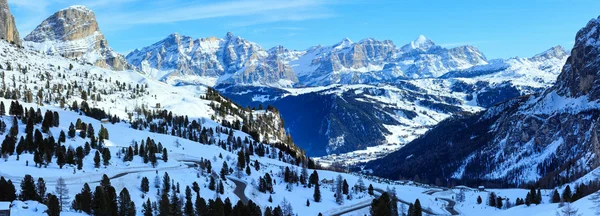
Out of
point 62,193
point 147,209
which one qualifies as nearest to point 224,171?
point 147,209

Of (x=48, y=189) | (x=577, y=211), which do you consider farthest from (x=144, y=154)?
(x=577, y=211)

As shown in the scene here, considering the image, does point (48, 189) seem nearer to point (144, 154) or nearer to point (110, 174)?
point (110, 174)

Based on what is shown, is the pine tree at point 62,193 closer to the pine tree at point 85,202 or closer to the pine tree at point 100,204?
the pine tree at point 85,202

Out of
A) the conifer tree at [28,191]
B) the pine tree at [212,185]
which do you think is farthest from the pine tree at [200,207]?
the conifer tree at [28,191]

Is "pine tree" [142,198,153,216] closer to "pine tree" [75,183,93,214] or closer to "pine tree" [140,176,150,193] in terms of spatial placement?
"pine tree" [75,183,93,214]

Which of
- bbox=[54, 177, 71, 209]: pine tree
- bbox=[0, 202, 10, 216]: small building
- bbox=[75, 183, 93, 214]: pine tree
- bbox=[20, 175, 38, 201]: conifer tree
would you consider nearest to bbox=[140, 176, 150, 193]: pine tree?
bbox=[54, 177, 71, 209]: pine tree

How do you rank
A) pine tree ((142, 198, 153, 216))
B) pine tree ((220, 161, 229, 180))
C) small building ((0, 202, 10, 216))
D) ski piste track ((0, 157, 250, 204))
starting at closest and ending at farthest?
small building ((0, 202, 10, 216)) < pine tree ((142, 198, 153, 216)) < ski piste track ((0, 157, 250, 204)) < pine tree ((220, 161, 229, 180))

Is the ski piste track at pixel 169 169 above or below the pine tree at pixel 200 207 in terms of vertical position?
above

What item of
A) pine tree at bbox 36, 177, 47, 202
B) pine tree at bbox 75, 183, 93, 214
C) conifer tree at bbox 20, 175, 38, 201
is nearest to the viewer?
pine tree at bbox 75, 183, 93, 214

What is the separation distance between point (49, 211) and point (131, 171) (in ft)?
193

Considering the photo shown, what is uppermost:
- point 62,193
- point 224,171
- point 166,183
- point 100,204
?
point 224,171

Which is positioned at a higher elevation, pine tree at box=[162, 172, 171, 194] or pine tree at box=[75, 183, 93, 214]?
pine tree at box=[162, 172, 171, 194]

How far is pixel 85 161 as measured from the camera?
166625mm

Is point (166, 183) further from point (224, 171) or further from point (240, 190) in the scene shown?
point (224, 171)
